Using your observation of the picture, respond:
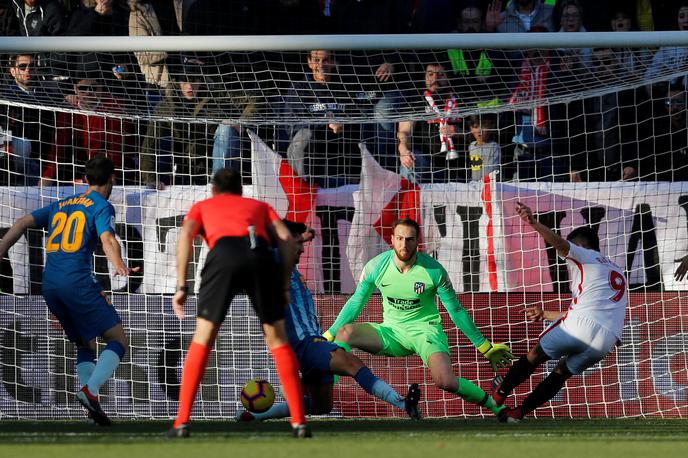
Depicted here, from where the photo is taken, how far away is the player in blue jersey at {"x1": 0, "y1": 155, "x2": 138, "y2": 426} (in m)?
8.51

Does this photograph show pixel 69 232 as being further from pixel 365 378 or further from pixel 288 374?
pixel 288 374

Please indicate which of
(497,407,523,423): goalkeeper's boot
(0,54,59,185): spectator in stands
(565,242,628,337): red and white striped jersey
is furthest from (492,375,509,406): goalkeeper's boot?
(0,54,59,185): spectator in stands

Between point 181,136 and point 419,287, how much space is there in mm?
2964

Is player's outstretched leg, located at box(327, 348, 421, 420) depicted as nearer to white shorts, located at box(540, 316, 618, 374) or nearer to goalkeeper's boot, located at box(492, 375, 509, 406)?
goalkeeper's boot, located at box(492, 375, 509, 406)

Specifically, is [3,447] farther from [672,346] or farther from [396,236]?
[672,346]

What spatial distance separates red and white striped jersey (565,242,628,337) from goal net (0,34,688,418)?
111 cm

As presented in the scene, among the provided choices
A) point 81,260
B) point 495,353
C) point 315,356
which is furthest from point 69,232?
point 495,353

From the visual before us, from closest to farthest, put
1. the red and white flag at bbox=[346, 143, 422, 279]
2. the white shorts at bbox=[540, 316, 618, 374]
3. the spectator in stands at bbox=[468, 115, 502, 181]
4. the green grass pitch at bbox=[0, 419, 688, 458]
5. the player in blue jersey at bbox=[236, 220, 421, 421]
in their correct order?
→ the green grass pitch at bbox=[0, 419, 688, 458]
the player in blue jersey at bbox=[236, 220, 421, 421]
the white shorts at bbox=[540, 316, 618, 374]
the red and white flag at bbox=[346, 143, 422, 279]
the spectator in stands at bbox=[468, 115, 502, 181]

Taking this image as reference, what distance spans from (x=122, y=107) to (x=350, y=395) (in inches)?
135

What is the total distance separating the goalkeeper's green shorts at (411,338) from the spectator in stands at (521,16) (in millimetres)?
4879

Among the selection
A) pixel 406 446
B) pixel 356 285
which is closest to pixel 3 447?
pixel 406 446

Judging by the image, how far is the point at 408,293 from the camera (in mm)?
9523

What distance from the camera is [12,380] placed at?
10.3 metres

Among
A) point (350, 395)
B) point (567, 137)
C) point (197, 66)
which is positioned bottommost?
point (350, 395)
